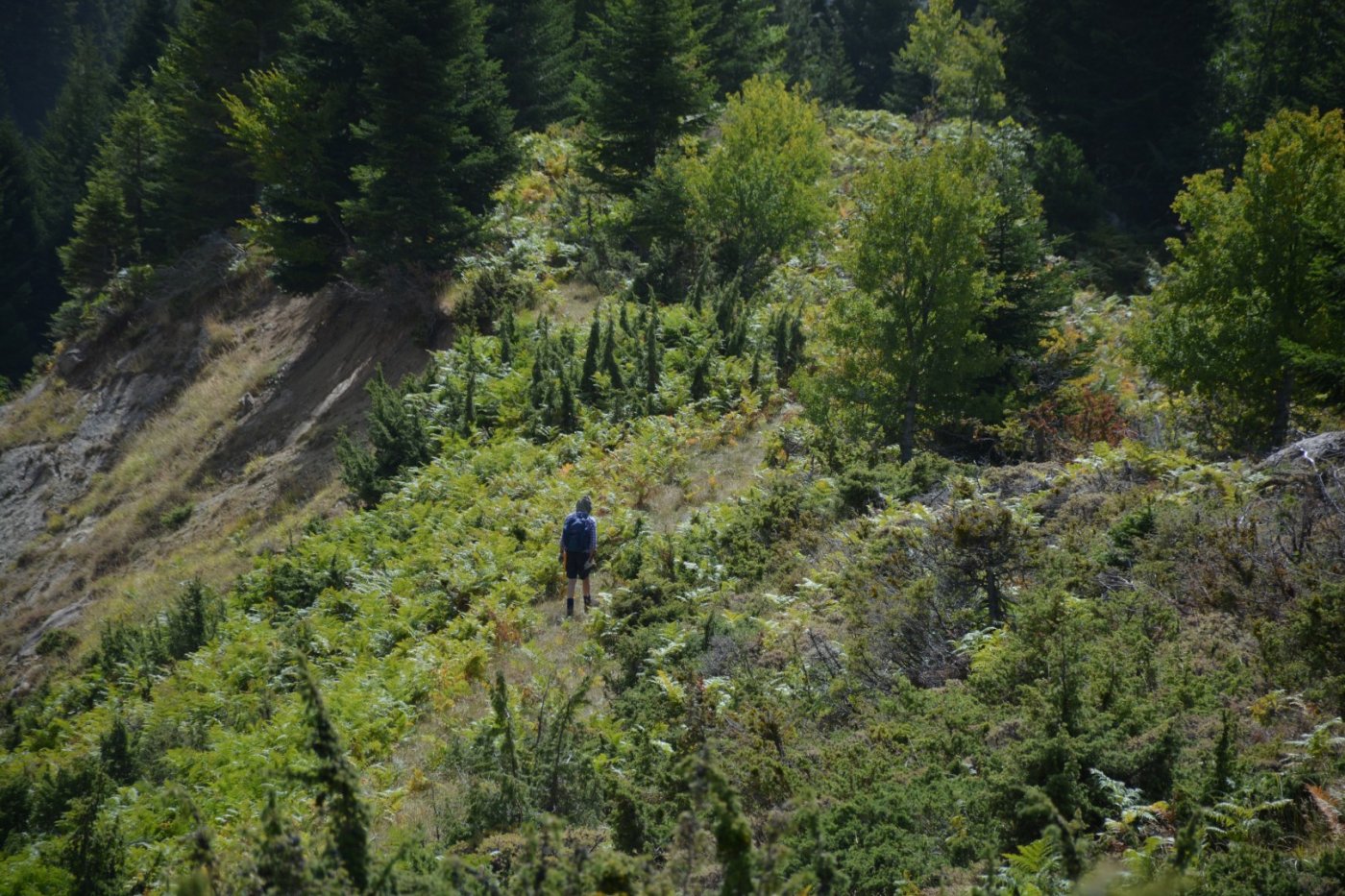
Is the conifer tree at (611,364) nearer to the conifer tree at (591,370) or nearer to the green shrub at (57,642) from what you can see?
the conifer tree at (591,370)

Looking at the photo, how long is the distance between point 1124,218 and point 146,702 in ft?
102

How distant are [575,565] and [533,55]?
2748 cm

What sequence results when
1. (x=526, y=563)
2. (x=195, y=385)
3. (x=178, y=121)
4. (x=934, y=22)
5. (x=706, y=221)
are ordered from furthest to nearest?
(x=934, y=22) → (x=178, y=121) → (x=195, y=385) → (x=706, y=221) → (x=526, y=563)

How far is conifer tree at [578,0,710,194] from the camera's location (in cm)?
2553

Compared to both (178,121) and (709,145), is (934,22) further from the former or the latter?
(178,121)

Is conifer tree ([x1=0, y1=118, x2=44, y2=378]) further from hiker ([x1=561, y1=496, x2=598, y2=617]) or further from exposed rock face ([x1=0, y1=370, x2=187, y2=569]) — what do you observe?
hiker ([x1=561, y1=496, x2=598, y2=617])

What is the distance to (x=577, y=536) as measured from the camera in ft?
40.6

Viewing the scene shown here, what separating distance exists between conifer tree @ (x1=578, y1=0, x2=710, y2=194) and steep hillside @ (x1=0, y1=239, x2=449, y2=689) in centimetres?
708

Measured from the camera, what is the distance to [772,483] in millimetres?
13984

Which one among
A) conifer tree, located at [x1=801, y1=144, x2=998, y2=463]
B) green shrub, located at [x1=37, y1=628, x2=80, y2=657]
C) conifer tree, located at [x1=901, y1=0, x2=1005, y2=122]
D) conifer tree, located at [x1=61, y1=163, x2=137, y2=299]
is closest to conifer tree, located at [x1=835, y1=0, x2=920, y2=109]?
conifer tree, located at [x1=901, y1=0, x2=1005, y2=122]

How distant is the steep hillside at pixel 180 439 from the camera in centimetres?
2158

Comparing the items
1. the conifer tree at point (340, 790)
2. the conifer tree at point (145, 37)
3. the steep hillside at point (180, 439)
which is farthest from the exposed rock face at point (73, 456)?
the conifer tree at point (340, 790)

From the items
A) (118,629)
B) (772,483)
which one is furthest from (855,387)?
(118,629)

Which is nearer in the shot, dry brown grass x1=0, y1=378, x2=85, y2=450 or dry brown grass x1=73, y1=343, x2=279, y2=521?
dry brown grass x1=73, y1=343, x2=279, y2=521
